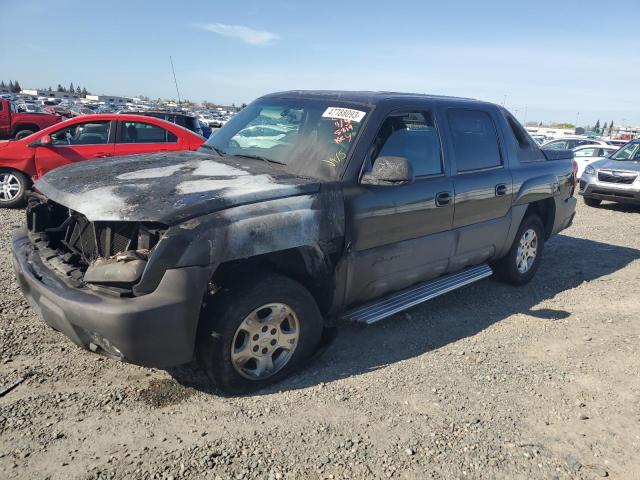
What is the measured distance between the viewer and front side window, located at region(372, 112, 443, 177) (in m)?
3.91

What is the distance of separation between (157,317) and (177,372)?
0.89 m

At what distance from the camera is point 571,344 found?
4.36 metres

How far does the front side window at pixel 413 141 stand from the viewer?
154 inches

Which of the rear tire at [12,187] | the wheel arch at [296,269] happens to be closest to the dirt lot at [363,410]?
the wheel arch at [296,269]

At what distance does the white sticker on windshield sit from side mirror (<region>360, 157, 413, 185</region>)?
445 mm

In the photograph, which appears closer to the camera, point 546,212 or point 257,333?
point 257,333

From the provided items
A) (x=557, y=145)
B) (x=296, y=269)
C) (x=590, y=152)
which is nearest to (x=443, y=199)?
(x=296, y=269)

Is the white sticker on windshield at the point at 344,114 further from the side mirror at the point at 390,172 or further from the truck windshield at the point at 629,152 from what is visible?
the truck windshield at the point at 629,152

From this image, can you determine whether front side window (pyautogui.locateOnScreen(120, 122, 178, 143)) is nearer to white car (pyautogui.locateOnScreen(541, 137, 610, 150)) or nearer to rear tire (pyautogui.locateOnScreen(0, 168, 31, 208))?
rear tire (pyautogui.locateOnScreen(0, 168, 31, 208))

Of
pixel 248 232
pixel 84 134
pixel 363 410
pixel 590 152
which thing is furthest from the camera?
pixel 590 152

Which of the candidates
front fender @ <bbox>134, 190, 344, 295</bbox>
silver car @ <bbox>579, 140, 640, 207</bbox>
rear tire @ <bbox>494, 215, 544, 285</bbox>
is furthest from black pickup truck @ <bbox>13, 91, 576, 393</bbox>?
silver car @ <bbox>579, 140, 640, 207</bbox>

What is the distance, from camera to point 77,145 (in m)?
8.45

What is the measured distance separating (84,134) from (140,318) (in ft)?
22.6

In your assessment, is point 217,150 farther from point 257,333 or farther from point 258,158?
point 257,333
